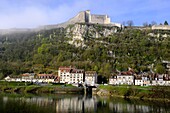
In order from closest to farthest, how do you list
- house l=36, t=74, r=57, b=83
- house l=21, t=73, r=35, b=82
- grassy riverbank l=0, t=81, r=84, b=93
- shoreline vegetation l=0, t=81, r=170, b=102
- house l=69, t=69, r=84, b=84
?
shoreline vegetation l=0, t=81, r=170, b=102 → grassy riverbank l=0, t=81, r=84, b=93 → house l=36, t=74, r=57, b=83 → house l=69, t=69, r=84, b=84 → house l=21, t=73, r=35, b=82

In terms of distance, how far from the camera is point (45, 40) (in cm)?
13262

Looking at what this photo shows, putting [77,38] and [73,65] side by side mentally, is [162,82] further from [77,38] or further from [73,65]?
[77,38]

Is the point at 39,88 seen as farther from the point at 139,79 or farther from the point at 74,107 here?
the point at 74,107

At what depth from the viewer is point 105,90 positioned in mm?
68688

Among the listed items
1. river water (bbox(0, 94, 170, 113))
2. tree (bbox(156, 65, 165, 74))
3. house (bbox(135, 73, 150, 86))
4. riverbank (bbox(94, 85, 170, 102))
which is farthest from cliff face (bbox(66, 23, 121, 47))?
river water (bbox(0, 94, 170, 113))

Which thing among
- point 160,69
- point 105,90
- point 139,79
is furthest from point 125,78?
point 105,90

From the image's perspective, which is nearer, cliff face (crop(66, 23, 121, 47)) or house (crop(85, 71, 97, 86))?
house (crop(85, 71, 97, 86))

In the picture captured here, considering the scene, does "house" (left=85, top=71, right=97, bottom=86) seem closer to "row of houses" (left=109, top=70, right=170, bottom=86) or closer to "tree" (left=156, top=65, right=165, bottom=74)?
"row of houses" (left=109, top=70, right=170, bottom=86)

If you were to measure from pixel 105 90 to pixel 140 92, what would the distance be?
965 cm

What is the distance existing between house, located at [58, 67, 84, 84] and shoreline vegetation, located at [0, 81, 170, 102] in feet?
37.6

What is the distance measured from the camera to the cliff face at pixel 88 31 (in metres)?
125

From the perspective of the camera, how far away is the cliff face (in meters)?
125

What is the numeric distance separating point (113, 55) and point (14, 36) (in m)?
85.3

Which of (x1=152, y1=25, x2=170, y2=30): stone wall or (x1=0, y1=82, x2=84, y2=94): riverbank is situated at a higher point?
(x1=152, y1=25, x2=170, y2=30): stone wall
